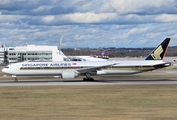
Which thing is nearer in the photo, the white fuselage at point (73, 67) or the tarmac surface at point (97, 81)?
the tarmac surface at point (97, 81)

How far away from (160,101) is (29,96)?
11.3m

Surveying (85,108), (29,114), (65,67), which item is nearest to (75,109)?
(85,108)

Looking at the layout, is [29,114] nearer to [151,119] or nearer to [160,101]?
[151,119]

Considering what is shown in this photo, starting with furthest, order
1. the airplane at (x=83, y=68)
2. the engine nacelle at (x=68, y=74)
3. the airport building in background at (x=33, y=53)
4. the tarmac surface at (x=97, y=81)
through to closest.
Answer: the airport building in background at (x=33, y=53), the airplane at (x=83, y=68), the engine nacelle at (x=68, y=74), the tarmac surface at (x=97, y=81)

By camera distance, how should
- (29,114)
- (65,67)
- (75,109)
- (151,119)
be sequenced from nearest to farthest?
1. (151,119)
2. (29,114)
3. (75,109)
4. (65,67)

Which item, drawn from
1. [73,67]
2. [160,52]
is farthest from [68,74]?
[160,52]

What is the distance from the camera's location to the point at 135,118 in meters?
20.9

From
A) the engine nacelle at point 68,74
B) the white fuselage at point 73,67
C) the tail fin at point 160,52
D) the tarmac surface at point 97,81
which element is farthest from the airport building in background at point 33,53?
the engine nacelle at point 68,74

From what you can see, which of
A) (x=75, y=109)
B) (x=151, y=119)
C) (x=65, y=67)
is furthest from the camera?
(x=65, y=67)

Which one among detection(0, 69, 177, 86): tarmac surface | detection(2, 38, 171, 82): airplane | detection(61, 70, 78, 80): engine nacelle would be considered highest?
detection(2, 38, 171, 82): airplane

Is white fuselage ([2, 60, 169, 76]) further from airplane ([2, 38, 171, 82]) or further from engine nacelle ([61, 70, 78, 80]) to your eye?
engine nacelle ([61, 70, 78, 80])

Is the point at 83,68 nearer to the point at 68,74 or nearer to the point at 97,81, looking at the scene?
the point at 97,81

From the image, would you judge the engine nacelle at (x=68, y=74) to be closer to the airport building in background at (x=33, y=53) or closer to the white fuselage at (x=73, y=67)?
the white fuselage at (x=73, y=67)

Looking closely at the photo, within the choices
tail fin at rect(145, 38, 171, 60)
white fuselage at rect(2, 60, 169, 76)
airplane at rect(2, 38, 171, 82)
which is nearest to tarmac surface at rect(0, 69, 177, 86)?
airplane at rect(2, 38, 171, 82)
